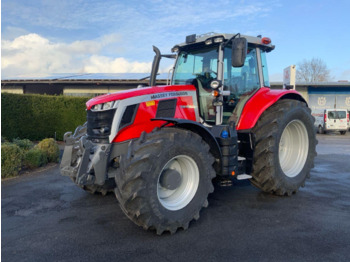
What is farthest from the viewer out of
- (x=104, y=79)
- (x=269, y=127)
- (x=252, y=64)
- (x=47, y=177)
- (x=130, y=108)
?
(x=104, y=79)

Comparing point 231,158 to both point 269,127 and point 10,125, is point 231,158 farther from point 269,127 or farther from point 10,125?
point 10,125

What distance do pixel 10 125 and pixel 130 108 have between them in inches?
392

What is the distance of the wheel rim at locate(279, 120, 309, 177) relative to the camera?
5.40 metres

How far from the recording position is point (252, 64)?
509cm

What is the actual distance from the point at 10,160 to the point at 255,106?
537 cm

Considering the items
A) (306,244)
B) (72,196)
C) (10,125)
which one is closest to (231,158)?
(306,244)

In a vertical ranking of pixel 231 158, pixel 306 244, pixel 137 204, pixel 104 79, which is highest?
pixel 104 79

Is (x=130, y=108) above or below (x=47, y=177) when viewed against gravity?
above

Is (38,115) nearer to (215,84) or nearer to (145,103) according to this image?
(145,103)

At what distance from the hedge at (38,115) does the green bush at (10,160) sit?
5.61 m

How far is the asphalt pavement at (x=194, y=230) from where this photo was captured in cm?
312

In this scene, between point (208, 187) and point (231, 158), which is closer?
point (208, 187)

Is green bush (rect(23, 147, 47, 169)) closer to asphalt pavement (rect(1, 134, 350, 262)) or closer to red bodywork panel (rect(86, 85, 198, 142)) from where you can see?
asphalt pavement (rect(1, 134, 350, 262))

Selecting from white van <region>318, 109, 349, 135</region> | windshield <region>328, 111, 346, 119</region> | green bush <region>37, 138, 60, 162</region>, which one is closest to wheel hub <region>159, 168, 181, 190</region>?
green bush <region>37, 138, 60, 162</region>
